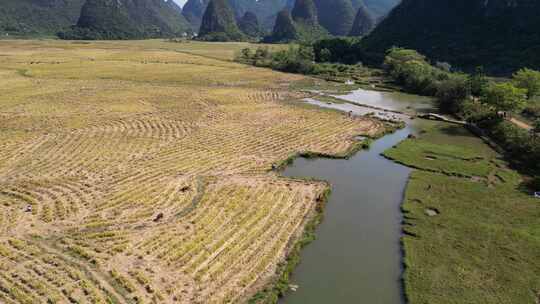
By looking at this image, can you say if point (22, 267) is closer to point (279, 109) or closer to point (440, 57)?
point (279, 109)

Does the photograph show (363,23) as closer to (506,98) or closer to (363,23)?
(363,23)

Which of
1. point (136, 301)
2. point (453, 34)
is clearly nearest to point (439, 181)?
point (136, 301)

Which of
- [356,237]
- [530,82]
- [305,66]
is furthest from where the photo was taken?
[305,66]

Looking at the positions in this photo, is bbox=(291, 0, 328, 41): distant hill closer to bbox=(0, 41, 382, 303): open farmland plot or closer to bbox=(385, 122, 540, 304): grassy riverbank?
bbox=(0, 41, 382, 303): open farmland plot

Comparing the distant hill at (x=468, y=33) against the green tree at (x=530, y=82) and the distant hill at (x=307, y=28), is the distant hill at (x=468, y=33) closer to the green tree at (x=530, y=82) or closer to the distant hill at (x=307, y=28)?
the green tree at (x=530, y=82)

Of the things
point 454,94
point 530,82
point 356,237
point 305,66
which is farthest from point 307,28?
point 356,237

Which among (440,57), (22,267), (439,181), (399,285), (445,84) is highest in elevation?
(440,57)

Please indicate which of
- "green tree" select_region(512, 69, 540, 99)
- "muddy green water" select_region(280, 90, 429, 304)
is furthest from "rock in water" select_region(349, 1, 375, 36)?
"muddy green water" select_region(280, 90, 429, 304)
